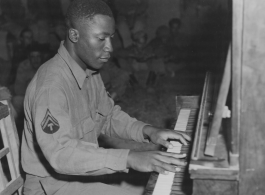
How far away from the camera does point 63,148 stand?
1553 mm

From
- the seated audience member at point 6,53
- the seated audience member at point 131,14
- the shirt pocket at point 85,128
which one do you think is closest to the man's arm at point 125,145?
the shirt pocket at point 85,128

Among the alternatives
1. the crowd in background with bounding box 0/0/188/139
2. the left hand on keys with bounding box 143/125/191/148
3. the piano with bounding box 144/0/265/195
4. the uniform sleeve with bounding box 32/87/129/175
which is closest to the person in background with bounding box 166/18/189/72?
the crowd in background with bounding box 0/0/188/139

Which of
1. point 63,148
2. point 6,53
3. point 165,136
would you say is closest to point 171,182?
point 165,136

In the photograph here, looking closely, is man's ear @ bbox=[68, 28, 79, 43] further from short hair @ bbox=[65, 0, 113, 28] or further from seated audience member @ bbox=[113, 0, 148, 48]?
seated audience member @ bbox=[113, 0, 148, 48]

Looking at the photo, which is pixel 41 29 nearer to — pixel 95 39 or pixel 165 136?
pixel 95 39

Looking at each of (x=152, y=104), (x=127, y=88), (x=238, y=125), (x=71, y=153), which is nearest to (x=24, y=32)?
(x=127, y=88)

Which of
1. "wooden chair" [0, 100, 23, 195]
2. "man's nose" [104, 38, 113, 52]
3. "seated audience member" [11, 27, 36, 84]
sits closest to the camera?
"man's nose" [104, 38, 113, 52]

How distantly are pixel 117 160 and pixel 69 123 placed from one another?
0.30 metres

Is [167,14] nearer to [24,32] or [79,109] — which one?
[24,32]

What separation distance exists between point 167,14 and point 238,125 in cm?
666

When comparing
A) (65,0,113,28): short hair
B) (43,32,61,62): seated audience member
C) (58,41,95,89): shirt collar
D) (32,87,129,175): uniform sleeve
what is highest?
(65,0,113,28): short hair

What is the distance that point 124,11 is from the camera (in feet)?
24.3

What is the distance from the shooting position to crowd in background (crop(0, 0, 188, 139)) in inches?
242

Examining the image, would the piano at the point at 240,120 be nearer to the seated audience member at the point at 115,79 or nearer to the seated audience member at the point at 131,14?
the seated audience member at the point at 115,79
